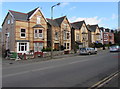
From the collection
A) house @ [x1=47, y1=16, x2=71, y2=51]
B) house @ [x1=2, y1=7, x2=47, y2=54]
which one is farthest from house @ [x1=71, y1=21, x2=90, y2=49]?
house @ [x1=2, y1=7, x2=47, y2=54]

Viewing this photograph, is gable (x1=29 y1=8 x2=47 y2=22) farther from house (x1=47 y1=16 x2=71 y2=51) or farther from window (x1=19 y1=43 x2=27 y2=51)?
window (x1=19 y1=43 x2=27 y2=51)

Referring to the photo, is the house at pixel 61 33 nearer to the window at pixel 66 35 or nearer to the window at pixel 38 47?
the window at pixel 66 35

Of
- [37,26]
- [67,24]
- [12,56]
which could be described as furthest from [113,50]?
[12,56]

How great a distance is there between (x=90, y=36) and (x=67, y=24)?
14621 mm

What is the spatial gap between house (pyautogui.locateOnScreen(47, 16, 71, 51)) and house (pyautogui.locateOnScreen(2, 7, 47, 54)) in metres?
3.59

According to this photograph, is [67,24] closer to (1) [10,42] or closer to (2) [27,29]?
(2) [27,29]

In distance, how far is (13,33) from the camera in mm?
24547

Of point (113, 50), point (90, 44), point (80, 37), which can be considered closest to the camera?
point (113, 50)

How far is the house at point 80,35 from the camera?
123 ft

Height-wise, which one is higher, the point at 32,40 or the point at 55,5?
the point at 55,5

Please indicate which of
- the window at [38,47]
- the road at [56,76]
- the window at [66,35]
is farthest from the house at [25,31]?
the road at [56,76]

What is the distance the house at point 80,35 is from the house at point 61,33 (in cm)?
277

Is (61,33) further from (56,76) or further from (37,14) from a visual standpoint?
(56,76)

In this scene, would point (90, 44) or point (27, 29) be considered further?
point (90, 44)
